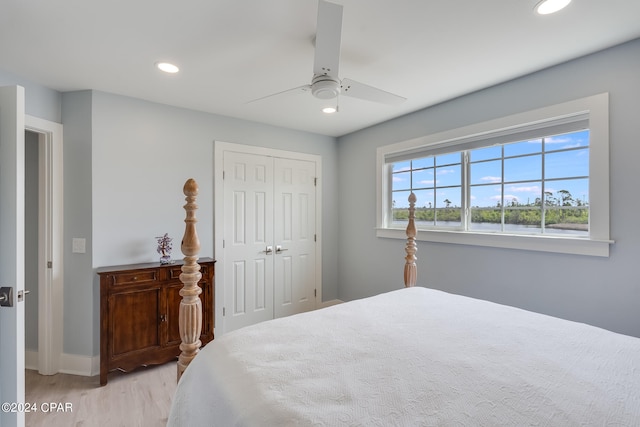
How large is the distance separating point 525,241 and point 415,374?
5.96 feet

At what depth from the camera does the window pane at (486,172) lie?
2.62 m

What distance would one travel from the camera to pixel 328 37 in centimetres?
140

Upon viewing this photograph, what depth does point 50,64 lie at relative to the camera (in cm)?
209

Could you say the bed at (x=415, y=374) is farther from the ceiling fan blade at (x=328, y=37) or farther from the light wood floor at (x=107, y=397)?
the ceiling fan blade at (x=328, y=37)

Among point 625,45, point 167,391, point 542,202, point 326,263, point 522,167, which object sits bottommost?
point 167,391

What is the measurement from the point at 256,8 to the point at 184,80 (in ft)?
3.71

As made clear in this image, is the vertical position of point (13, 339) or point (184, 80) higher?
point (184, 80)

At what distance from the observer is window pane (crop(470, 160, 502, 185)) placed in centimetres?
262

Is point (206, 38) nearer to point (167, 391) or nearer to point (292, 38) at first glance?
point (292, 38)

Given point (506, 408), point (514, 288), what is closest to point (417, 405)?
point (506, 408)

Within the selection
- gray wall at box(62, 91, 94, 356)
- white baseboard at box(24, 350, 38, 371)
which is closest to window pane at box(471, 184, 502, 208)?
gray wall at box(62, 91, 94, 356)

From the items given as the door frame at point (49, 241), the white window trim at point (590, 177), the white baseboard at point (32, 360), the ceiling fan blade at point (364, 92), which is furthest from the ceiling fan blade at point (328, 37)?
the white baseboard at point (32, 360)

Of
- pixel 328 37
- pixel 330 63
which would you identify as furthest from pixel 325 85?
pixel 328 37

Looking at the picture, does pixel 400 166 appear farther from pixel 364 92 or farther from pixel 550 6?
pixel 550 6
